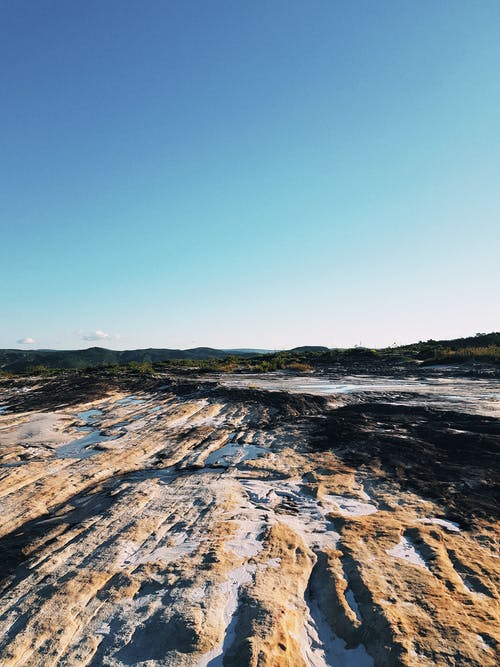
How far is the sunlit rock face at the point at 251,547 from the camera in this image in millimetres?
3436

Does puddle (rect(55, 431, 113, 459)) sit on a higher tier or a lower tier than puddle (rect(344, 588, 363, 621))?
higher

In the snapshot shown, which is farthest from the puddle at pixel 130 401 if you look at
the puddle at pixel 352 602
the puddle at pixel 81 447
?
the puddle at pixel 352 602

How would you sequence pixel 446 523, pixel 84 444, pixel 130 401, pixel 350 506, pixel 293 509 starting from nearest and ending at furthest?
1. pixel 446 523
2. pixel 293 509
3. pixel 350 506
4. pixel 84 444
5. pixel 130 401

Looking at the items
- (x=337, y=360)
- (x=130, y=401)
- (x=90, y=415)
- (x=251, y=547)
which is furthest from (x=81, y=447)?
(x=337, y=360)

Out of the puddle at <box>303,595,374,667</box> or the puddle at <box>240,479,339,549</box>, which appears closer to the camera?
the puddle at <box>303,595,374,667</box>

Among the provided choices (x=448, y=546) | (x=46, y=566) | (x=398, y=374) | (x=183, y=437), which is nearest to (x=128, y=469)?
(x=183, y=437)

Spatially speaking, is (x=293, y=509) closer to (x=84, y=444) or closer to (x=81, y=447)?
(x=81, y=447)

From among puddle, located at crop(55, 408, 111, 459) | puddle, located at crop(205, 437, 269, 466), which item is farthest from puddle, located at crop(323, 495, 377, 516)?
puddle, located at crop(55, 408, 111, 459)

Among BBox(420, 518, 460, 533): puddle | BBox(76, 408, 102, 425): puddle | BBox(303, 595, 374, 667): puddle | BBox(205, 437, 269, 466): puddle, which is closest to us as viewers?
BBox(303, 595, 374, 667): puddle

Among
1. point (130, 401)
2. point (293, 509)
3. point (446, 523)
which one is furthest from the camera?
point (130, 401)

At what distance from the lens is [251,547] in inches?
199

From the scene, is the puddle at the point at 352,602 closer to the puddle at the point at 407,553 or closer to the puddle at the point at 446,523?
the puddle at the point at 407,553

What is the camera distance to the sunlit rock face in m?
3.44

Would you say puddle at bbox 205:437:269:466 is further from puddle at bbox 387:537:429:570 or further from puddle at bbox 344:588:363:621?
puddle at bbox 344:588:363:621
